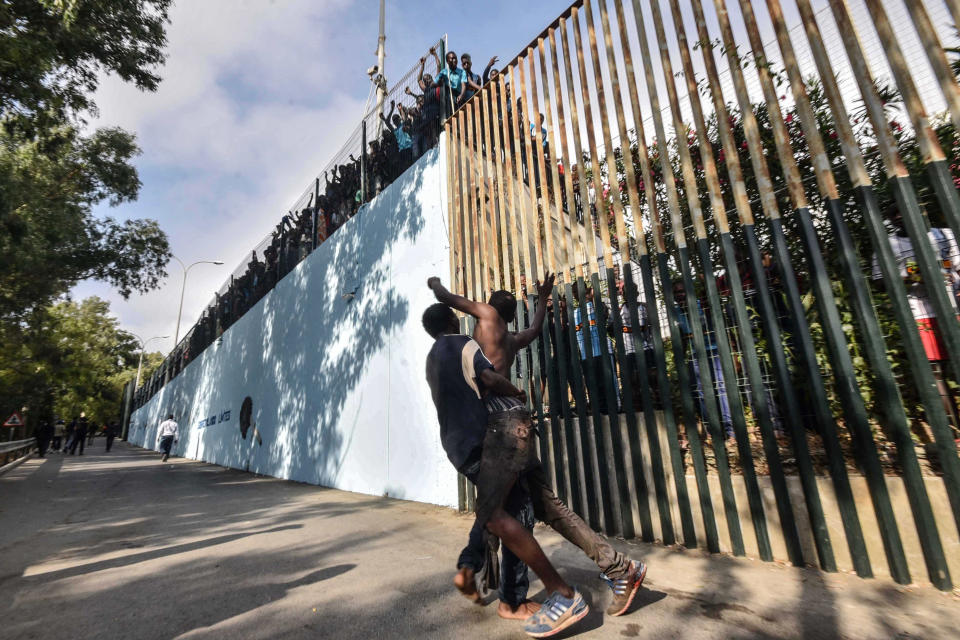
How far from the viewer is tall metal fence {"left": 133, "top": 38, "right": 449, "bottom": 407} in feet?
24.0

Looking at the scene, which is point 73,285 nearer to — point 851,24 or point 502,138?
point 502,138

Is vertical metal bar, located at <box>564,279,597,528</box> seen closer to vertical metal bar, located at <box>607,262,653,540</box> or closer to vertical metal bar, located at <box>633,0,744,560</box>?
vertical metal bar, located at <box>607,262,653,540</box>

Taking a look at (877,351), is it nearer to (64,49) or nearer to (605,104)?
(605,104)

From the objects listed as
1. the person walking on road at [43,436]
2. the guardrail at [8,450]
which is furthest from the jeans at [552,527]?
the person walking on road at [43,436]

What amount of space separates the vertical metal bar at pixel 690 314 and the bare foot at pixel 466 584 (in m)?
1.88

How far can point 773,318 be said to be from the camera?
296 cm

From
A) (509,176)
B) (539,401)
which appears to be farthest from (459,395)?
(509,176)

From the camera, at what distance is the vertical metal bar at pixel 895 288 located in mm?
2334

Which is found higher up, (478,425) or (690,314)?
(690,314)

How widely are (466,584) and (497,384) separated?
42.0 inches

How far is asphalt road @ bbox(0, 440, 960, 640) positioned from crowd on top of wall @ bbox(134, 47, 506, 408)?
5536mm

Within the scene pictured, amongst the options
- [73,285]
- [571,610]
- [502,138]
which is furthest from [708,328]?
[73,285]

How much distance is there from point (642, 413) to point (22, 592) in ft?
14.4

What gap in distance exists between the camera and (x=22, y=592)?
2.87m
